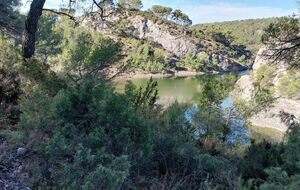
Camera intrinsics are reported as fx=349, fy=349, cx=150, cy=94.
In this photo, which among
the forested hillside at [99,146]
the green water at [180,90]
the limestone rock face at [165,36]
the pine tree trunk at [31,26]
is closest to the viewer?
the forested hillside at [99,146]

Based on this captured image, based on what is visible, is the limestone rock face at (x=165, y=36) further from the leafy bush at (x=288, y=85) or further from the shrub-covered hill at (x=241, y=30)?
the leafy bush at (x=288, y=85)

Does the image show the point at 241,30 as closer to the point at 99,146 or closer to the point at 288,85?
the point at 288,85

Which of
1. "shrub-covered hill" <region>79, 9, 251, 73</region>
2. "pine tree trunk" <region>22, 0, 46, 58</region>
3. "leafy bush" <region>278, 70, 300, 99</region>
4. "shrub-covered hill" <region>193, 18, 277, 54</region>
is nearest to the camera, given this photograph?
"pine tree trunk" <region>22, 0, 46, 58</region>

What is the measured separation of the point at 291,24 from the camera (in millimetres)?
7980

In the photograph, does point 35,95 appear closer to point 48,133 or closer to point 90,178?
point 48,133

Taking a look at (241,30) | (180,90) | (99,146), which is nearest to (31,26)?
(99,146)

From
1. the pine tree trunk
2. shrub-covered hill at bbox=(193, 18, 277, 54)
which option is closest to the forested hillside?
the pine tree trunk

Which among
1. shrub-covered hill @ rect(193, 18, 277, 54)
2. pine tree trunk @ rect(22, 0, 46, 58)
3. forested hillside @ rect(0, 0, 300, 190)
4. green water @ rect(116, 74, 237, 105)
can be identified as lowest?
green water @ rect(116, 74, 237, 105)

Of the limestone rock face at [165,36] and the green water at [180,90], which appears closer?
the green water at [180,90]

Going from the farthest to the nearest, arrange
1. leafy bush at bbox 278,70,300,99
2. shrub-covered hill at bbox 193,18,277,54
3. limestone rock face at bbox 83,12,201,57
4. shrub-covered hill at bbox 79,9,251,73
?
shrub-covered hill at bbox 193,18,277,54
limestone rock face at bbox 83,12,201,57
shrub-covered hill at bbox 79,9,251,73
leafy bush at bbox 278,70,300,99

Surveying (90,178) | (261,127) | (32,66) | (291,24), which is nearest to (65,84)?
(32,66)

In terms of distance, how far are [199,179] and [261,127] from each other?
1469 inches

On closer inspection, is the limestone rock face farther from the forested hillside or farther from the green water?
the forested hillside

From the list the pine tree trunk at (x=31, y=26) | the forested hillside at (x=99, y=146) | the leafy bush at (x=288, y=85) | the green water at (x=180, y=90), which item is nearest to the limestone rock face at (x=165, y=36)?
the green water at (x=180, y=90)
